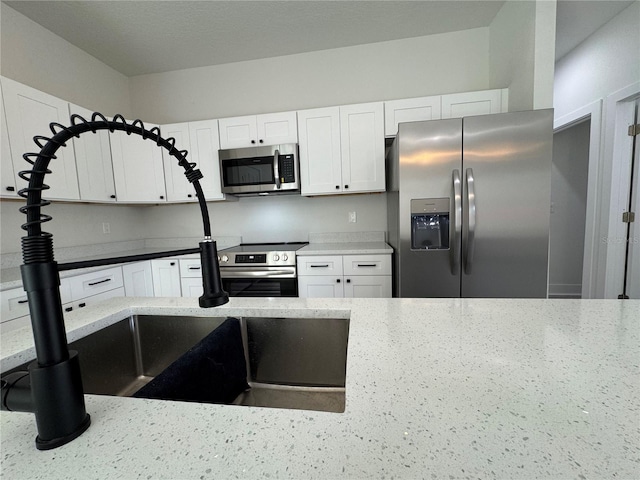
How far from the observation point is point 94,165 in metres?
2.45

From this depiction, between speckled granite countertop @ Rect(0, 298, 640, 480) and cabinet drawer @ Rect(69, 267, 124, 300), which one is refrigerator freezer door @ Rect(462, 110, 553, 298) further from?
cabinet drawer @ Rect(69, 267, 124, 300)

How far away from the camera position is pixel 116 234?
2.95 metres

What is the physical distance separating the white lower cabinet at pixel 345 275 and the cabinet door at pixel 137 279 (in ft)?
4.95

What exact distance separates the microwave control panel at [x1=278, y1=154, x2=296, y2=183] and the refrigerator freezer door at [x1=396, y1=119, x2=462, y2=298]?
1.02 m

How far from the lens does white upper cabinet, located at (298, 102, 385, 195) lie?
8.09ft

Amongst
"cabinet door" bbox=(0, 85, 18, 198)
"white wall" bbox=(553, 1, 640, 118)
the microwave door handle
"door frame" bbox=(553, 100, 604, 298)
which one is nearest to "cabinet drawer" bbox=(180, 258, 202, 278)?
the microwave door handle

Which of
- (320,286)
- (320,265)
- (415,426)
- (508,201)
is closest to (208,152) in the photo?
(320,265)

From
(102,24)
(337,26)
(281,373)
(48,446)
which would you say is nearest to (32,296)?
(48,446)

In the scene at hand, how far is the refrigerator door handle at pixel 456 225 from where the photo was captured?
182 centimetres

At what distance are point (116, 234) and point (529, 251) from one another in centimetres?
381

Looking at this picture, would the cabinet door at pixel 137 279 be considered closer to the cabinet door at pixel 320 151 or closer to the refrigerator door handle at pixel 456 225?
the cabinet door at pixel 320 151

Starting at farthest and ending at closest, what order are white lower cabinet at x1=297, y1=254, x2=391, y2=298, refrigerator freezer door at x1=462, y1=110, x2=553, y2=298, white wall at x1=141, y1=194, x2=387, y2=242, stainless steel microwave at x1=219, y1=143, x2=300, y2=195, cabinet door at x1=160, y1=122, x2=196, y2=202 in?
white wall at x1=141, y1=194, x2=387, y2=242, cabinet door at x1=160, y1=122, x2=196, y2=202, stainless steel microwave at x1=219, y1=143, x2=300, y2=195, white lower cabinet at x1=297, y1=254, x2=391, y2=298, refrigerator freezer door at x1=462, y1=110, x2=553, y2=298

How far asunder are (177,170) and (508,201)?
2920mm

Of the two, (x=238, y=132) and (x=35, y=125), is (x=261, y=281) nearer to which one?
(x=238, y=132)
